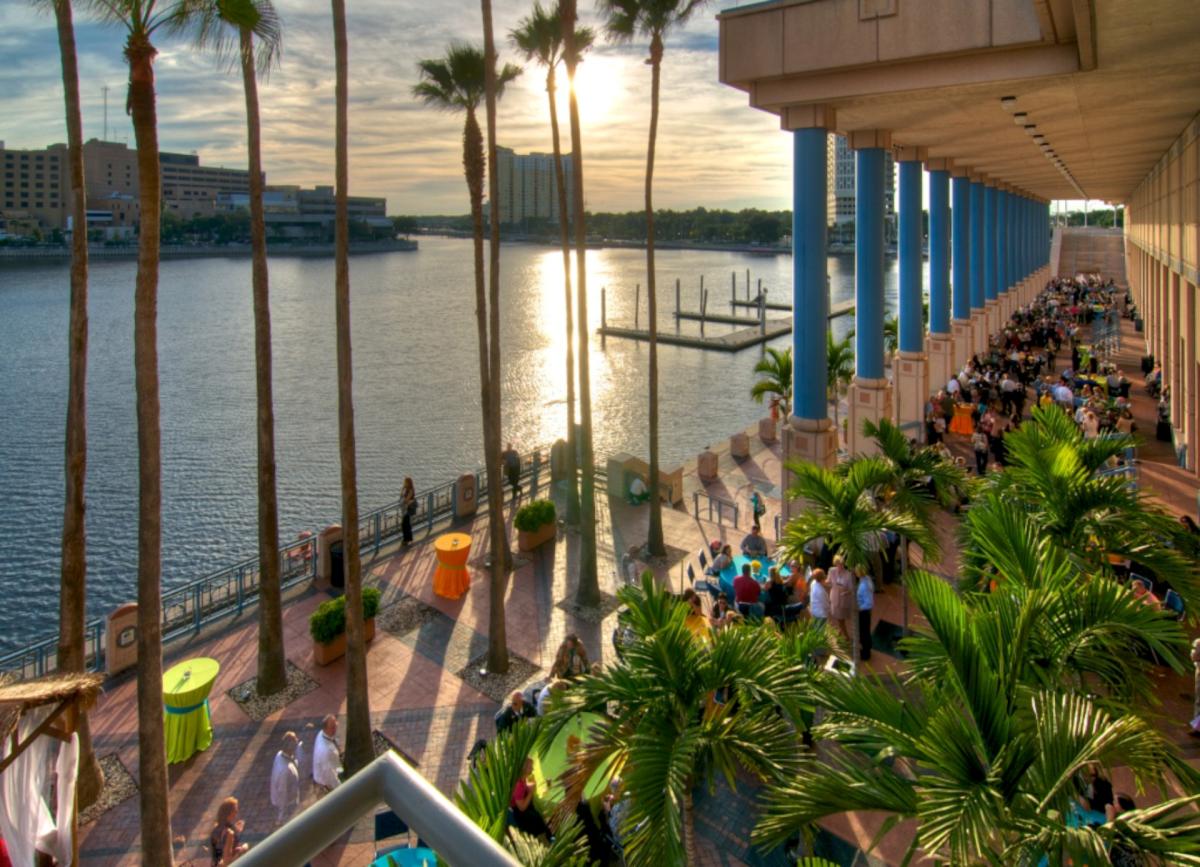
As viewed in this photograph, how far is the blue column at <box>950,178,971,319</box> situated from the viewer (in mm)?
29578

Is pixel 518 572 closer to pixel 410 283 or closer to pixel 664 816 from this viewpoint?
pixel 664 816

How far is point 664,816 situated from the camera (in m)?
4.89

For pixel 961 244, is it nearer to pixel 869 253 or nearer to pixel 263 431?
pixel 869 253

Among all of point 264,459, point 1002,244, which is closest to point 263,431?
point 264,459

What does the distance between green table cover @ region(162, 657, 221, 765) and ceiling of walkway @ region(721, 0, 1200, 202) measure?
12.8 metres

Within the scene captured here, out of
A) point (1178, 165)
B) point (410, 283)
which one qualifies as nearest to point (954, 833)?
point (1178, 165)

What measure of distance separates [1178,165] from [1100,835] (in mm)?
20849

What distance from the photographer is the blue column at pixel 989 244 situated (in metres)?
35.7

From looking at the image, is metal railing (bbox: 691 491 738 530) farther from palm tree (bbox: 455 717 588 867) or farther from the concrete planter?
palm tree (bbox: 455 717 588 867)

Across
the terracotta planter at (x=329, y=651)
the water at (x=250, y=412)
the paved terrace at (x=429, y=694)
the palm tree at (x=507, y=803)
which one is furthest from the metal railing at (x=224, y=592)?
the palm tree at (x=507, y=803)

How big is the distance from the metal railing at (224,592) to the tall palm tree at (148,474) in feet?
12.8

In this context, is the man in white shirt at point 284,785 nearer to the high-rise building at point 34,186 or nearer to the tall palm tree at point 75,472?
the tall palm tree at point 75,472

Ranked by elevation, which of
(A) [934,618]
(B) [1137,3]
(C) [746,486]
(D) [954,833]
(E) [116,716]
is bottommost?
(E) [116,716]

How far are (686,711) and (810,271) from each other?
1178 cm
